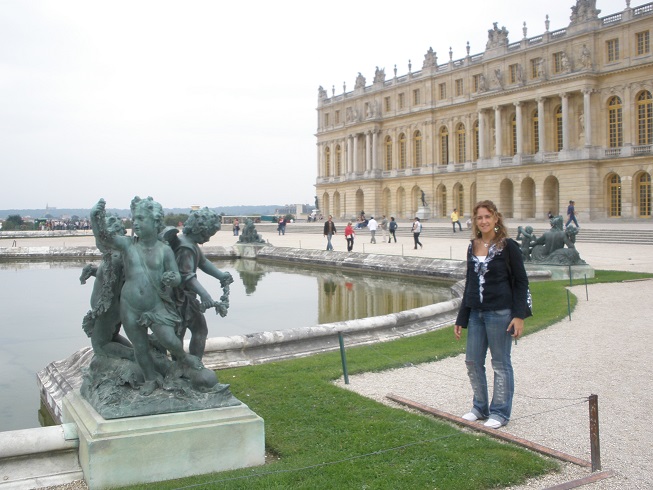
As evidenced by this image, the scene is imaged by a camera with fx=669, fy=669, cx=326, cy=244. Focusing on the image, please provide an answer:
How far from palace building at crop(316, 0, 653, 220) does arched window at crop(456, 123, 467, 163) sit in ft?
0.29

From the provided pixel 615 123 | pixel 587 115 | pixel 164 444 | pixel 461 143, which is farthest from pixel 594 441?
pixel 461 143

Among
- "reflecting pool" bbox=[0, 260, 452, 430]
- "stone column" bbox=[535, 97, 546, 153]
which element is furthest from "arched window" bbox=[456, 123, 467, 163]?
"reflecting pool" bbox=[0, 260, 452, 430]

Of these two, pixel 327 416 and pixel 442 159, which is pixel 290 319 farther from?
pixel 442 159

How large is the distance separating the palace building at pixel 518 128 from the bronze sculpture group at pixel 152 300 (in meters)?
42.9

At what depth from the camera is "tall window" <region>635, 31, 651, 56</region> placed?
140ft

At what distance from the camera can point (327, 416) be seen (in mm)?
5891

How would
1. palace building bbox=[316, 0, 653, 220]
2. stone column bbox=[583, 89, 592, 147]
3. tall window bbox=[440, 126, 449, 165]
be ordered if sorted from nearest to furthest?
palace building bbox=[316, 0, 653, 220] < stone column bbox=[583, 89, 592, 147] < tall window bbox=[440, 126, 449, 165]

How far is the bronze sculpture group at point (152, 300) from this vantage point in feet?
15.9

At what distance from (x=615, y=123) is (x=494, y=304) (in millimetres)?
43755

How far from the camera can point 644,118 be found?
43.1 m

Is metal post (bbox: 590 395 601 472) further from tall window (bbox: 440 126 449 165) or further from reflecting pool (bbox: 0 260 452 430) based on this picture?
tall window (bbox: 440 126 449 165)

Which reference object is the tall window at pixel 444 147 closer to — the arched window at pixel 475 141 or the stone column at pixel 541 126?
the arched window at pixel 475 141

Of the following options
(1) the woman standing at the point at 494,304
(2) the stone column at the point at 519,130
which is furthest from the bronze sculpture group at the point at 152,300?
(2) the stone column at the point at 519,130

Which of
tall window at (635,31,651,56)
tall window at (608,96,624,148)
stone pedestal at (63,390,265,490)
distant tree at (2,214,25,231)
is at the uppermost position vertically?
tall window at (635,31,651,56)
